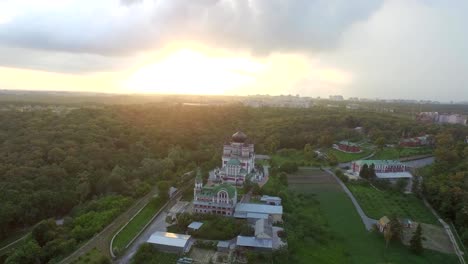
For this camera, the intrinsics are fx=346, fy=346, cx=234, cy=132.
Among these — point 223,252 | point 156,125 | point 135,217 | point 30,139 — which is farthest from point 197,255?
point 156,125

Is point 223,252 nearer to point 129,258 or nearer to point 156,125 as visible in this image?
point 129,258

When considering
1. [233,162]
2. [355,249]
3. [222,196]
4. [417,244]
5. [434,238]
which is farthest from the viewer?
[233,162]

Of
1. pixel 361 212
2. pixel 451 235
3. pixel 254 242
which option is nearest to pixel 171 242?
pixel 254 242

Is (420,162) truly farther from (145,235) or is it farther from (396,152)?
(145,235)

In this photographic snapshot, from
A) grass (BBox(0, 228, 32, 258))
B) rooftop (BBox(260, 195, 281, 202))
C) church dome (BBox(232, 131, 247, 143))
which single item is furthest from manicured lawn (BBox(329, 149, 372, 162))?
grass (BBox(0, 228, 32, 258))

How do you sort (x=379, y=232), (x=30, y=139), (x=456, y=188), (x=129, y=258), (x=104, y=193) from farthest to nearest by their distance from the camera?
(x=30, y=139), (x=104, y=193), (x=456, y=188), (x=379, y=232), (x=129, y=258)

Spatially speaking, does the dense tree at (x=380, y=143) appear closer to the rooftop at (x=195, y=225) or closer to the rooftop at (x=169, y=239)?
the rooftop at (x=195, y=225)
